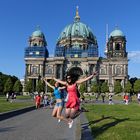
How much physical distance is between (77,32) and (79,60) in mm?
13244

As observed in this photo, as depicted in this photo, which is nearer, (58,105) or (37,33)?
(58,105)

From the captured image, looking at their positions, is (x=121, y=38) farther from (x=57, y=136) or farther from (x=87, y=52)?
(x=57, y=136)

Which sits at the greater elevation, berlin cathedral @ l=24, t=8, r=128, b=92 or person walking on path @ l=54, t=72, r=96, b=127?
berlin cathedral @ l=24, t=8, r=128, b=92

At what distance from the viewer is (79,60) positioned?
136250 mm

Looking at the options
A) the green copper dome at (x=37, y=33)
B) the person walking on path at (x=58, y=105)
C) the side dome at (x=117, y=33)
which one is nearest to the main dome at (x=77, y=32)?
the green copper dome at (x=37, y=33)

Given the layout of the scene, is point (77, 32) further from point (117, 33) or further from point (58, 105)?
point (58, 105)

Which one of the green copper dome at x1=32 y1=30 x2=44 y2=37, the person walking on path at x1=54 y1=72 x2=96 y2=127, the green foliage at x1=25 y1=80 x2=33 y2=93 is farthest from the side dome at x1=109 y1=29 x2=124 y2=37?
the person walking on path at x1=54 y1=72 x2=96 y2=127

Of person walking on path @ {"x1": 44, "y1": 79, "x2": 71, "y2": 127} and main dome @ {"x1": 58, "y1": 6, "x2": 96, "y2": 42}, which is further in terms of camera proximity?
main dome @ {"x1": 58, "y1": 6, "x2": 96, "y2": 42}

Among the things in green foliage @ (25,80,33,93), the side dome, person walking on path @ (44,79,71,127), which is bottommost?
person walking on path @ (44,79,71,127)

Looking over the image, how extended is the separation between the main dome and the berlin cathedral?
412 mm

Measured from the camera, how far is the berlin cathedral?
133000 millimetres

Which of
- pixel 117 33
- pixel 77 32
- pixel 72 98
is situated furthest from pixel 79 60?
pixel 72 98

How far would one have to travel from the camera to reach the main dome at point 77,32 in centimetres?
14212

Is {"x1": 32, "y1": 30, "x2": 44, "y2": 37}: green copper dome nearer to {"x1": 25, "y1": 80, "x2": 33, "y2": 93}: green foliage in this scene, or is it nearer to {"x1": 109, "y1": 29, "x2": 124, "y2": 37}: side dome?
{"x1": 25, "y1": 80, "x2": 33, "y2": 93}: green foliage
